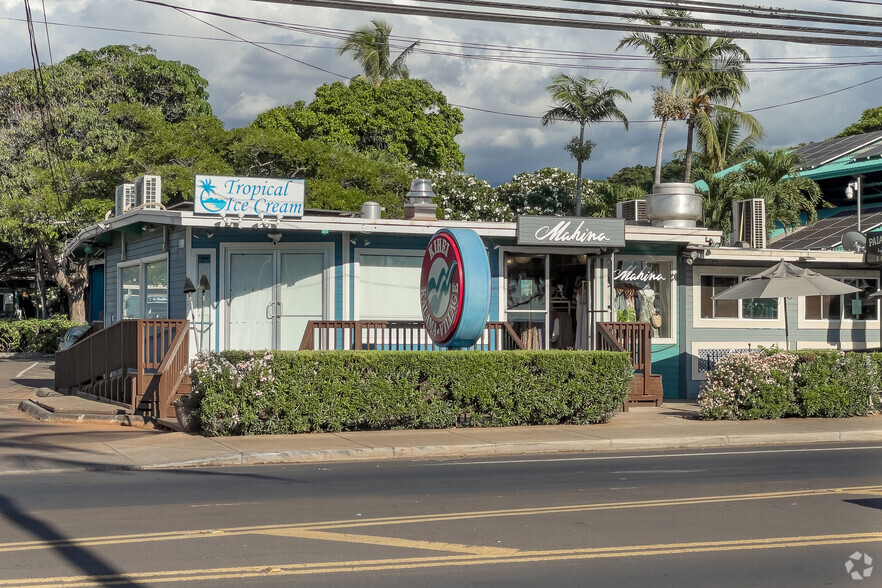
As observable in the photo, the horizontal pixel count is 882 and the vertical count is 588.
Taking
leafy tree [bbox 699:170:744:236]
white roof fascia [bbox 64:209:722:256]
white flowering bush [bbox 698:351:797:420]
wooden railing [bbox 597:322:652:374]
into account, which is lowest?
white flowering bush [bbox 698:351:797:420]

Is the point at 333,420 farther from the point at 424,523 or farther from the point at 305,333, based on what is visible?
the point at 424,523

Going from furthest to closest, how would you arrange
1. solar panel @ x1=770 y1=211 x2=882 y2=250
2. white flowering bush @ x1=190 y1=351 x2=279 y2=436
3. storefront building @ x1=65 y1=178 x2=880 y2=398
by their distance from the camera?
solar panel @ x1=770 y1=211 x2=882 y2=250 → storefront building @ x1=65 y1=178 x2=880 y2=398 → white flowering bush @ x1=190 y1=351 x2=279 y2=436

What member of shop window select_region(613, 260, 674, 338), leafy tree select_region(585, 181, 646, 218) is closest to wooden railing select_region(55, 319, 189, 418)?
shop window select_region(613, 260, 674, 338)

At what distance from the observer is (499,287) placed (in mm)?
19062

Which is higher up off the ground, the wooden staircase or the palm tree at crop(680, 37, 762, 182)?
the palm tree at crop(680, 37, 762, 182)

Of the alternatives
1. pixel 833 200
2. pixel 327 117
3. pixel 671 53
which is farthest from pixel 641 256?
pixel 327 117

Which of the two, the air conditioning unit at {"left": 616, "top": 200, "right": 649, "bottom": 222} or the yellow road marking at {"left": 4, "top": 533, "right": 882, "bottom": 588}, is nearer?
the yellow road marking at {"left": 4, "top": 533, "right": 882, "bottom": 588}

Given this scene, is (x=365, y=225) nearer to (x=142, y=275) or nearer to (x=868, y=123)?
(x=142, y=275)

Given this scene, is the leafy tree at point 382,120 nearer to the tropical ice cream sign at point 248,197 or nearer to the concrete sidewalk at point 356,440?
the tropical ice cream sign at point 248,197

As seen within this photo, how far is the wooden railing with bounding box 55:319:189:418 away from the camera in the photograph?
16.2m

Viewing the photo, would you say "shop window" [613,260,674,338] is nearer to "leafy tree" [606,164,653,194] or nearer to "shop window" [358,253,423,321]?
"shop window" [358,253,423,321]

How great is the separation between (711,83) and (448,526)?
31.9 meters

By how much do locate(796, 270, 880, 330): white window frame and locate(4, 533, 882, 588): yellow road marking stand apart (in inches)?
592

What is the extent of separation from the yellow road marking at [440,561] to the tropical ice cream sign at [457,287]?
7614mm
